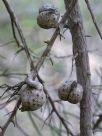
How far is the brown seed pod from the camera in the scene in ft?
1.90

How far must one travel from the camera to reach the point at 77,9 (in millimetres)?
783

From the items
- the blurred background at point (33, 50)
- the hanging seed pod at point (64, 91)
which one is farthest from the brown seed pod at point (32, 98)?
the blurred background at point (33, 50)

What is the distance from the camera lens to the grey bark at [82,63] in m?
0.79

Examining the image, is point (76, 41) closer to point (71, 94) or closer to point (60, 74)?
point (71, 94)

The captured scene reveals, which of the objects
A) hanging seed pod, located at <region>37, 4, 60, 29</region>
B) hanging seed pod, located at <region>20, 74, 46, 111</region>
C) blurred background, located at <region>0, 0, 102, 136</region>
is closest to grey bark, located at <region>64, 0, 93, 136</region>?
hanging seed pod, located at <region>37, 4, 60, 29</region>

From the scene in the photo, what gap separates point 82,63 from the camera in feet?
2.62

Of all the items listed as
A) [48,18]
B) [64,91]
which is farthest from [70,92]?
[48,18]

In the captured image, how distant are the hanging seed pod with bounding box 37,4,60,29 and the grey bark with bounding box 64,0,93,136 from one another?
1.5 inches

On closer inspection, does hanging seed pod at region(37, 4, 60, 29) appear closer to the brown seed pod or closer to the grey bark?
the grey bark

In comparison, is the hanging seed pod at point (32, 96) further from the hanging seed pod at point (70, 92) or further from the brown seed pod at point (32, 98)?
the hanging seed pod at point (70, 92)

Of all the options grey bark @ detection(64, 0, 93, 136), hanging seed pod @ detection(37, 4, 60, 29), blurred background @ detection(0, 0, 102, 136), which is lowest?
blurred background @ detection(0, 0, 102, 136)

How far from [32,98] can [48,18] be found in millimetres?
207

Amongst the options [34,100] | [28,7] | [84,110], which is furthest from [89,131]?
[28,7]

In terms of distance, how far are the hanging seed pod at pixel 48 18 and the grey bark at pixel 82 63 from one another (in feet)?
0.12
